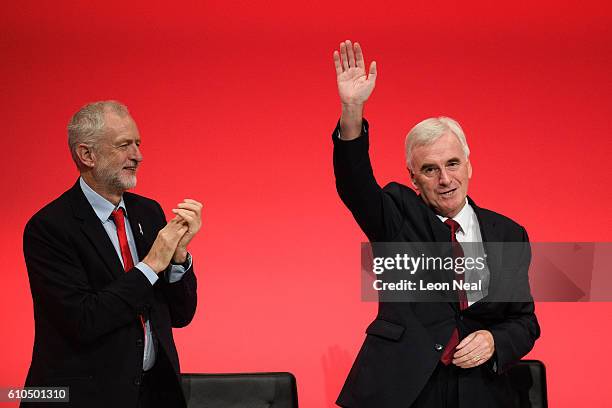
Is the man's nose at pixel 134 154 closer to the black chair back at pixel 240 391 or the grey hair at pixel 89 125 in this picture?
the grey hair at pixel 89 125

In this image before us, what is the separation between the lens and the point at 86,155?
231cm

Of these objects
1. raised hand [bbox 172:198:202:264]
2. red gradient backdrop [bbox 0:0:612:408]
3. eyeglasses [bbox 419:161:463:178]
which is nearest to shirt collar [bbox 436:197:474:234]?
eyeglasses [bbox 419:161:463:178]

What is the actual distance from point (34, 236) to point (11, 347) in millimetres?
1250

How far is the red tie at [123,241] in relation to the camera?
2.28 meters

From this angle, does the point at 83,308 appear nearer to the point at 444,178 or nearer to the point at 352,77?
the point at 352,77

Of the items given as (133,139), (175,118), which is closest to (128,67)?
(175,118)

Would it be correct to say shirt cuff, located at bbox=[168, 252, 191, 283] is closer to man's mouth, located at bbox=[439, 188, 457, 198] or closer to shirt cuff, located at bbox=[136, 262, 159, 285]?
shirt cuff, located at bbox=[136, 262, 159, 285]

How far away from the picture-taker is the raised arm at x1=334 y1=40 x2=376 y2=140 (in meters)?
2.03

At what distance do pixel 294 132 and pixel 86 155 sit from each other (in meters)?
1.16

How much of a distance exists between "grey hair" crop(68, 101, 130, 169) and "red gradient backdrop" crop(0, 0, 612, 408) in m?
0.93

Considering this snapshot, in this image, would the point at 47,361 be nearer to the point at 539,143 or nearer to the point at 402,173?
the point at 402,173

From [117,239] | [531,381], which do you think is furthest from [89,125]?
[531,381]

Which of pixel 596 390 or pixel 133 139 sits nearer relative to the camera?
pixel 133 139

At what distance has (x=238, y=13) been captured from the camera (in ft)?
10.9
